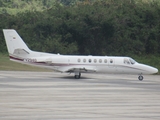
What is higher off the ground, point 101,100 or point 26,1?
point 26,1

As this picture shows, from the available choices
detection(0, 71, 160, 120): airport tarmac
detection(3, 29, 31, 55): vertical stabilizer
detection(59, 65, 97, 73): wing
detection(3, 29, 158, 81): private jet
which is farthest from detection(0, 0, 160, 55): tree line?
detection(0, 71, 160, 120): airport tarmac

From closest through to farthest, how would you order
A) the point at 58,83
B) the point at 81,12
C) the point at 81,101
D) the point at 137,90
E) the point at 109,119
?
1. the point at 109,119
2. the point at 81,101
3. the point at 137,90
4. the point at 58,83
5. the point at 81,12

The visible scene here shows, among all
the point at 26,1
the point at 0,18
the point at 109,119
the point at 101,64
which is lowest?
the point at 109,119

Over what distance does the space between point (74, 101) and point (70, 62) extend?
15.4m

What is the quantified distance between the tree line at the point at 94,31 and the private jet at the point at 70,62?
20.6m

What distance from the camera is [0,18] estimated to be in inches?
2901

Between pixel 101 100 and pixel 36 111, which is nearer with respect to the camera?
pixel 36 111

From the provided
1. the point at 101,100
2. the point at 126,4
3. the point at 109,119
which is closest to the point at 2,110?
the point at 109,119

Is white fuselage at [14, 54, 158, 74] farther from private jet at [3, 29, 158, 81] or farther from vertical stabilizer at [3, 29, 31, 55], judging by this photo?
vertical stabilizer at [3, 29, 31, 55]

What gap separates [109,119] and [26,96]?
8.20m

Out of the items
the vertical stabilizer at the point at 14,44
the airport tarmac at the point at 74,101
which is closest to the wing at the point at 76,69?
the vertical stabilizer at the point at 14,44

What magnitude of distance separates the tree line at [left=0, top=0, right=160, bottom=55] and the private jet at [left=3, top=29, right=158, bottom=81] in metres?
20.6

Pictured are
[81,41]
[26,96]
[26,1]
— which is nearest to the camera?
[26,96]

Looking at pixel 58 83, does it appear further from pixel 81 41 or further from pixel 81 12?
pixel 81 12
